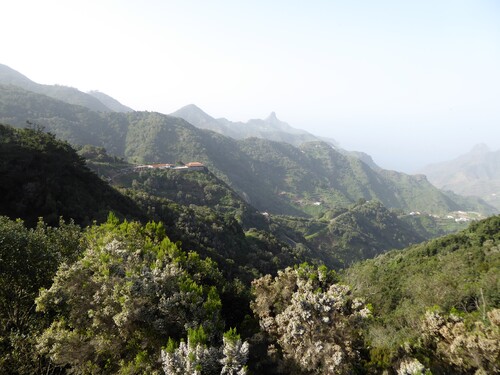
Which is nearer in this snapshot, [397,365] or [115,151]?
[397,365]

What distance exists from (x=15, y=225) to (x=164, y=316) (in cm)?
930

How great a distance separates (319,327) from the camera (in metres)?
11.2

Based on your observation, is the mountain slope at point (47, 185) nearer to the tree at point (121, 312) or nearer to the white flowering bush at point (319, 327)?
the tree at point (121, 312)

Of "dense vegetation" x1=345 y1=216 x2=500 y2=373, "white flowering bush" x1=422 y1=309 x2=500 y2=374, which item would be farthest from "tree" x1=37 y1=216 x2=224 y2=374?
"white flowering bush" x1=422 y1=309 x2=500 y2=374

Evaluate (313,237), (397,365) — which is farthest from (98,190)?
(313,237)

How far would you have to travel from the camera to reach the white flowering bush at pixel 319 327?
34.4 feet

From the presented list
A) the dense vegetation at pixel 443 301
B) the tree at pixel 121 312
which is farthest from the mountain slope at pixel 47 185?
the dense vegetation at pixel 443 301

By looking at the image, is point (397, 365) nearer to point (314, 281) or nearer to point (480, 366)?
point (480, 366)

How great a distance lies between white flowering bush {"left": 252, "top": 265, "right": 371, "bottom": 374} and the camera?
10483 mm

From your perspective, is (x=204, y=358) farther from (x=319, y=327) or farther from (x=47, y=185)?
(x=47, y=185)

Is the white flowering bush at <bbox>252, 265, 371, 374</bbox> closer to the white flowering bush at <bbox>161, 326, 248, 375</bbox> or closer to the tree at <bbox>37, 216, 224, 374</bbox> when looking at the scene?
the white flowering bush at <bbox>161, 326, 248, 375</bbox>

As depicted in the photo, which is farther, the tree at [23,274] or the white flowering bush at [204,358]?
the tree at [23,274]

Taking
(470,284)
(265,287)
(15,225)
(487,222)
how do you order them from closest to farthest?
(265,287)
(15,225)
(470,284)
(487,222)

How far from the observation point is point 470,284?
109 feet
